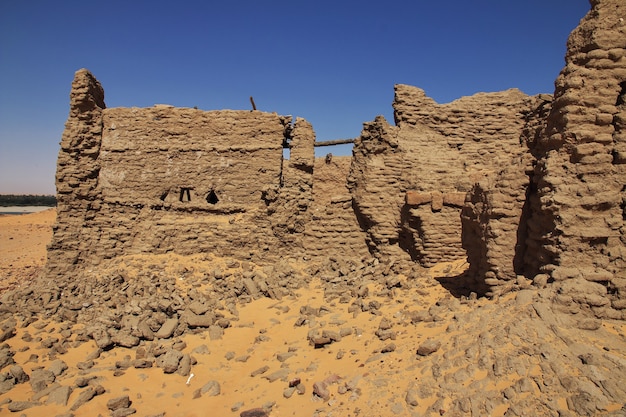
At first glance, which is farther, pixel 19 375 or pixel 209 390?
pixel 19 375

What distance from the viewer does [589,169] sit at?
184 inches

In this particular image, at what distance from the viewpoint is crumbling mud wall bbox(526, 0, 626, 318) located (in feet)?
14.6

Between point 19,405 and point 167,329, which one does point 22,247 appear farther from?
point 19,405

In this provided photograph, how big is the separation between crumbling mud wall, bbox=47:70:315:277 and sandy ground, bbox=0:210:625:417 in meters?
2.43

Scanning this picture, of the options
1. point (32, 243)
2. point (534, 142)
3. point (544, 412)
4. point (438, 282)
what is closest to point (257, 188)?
point (438, 282)

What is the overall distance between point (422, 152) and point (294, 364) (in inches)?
246

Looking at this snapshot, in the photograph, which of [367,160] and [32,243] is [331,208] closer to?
[367,160]

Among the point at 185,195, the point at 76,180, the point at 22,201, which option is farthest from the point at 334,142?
the point at 22,201

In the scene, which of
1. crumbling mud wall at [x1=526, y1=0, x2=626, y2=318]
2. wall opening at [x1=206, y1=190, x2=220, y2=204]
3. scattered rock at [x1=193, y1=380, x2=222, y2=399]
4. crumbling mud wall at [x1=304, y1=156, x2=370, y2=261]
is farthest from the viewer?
wall opening at [x1=206, y1=190, x2=220, y2=204]

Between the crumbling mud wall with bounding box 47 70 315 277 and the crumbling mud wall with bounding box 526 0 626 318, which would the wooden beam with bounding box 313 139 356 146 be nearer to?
the crumbling mud wall with bounding box 47 70 315 277

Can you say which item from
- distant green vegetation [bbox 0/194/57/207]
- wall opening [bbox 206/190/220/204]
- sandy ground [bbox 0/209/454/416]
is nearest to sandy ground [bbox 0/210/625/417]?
sandy ground [bbox 0/209/454/416]

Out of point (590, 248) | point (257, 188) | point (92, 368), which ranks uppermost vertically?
point (257, 188)

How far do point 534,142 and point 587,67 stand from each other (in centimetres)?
152

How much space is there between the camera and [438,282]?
291 inches
